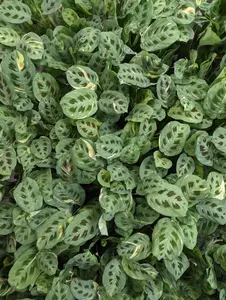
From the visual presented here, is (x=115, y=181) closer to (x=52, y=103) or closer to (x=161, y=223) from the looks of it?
(x=161, y=223)

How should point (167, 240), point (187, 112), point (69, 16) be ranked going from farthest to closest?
point (69, 16) < point (187, 112) < point (167, 240)

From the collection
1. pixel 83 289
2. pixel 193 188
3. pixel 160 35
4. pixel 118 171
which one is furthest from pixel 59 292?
pixel 160 35

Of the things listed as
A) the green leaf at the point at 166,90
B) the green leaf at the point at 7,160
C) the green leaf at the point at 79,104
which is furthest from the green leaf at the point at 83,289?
the green leaf at the point at 166,90

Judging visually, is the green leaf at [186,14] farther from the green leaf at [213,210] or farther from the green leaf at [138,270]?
the green leaf at [138,270]

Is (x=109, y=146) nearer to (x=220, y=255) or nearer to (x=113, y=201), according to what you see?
(x=113, y=201)

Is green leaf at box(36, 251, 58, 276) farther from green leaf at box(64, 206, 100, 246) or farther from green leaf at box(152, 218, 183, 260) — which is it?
green leaf at box(152, 218, 183, 260)

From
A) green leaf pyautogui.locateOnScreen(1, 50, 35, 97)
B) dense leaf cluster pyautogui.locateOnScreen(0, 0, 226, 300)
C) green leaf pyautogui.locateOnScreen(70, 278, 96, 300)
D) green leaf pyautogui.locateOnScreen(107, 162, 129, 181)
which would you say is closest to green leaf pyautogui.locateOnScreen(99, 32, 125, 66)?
dense leaf cluster pyautogui.locateOnScreen(0, 0, 226, 300)

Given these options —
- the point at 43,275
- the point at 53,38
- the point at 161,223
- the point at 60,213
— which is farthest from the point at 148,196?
the point at 53,38
